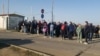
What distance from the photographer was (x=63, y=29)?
28109mm

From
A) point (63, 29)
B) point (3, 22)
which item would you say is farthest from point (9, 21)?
point (63, 29)

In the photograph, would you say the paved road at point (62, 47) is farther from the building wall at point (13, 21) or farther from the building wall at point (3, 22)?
the building wall at point (3, 22)

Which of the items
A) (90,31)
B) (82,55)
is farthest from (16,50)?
(90,31)

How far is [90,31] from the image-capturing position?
2611 centimetres

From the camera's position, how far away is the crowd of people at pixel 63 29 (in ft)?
83.4

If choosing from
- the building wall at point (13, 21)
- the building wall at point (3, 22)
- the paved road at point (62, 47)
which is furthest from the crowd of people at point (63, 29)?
the building wall at point (3, 22)

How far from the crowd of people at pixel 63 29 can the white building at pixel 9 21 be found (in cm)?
405

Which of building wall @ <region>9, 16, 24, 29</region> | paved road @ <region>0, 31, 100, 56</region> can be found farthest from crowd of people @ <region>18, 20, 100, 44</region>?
building wall @ <region>9, 16, 24, 29</region>

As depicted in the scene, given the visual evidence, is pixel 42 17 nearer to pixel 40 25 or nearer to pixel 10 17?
pixel 40 25

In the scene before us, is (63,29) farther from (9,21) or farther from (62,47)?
(9,21)

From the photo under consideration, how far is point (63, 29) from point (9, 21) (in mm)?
15375

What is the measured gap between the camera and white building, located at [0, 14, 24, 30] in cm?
4184

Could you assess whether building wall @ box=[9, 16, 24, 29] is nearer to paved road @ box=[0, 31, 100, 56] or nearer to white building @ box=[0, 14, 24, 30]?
white building @ box=[0, 14, 24, 30]

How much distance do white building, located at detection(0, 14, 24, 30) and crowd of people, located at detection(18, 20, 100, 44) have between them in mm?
4049
